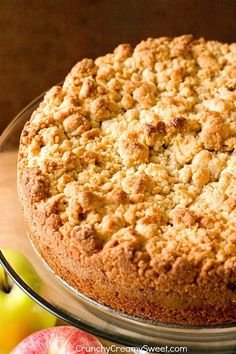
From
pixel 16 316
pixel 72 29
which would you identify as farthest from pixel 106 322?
pixel 72 29

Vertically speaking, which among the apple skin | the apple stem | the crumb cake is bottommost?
the apple skin

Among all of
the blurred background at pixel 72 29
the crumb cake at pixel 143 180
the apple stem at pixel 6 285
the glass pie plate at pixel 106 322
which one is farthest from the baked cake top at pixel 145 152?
the blurred background at pixel 72 29

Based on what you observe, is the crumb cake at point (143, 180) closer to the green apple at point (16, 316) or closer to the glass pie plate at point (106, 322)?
the glass pie plate at point (106, 322)

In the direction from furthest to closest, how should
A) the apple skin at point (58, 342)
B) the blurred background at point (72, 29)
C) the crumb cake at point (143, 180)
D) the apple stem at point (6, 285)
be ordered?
the blurred background at point (72, 29), the apple stem at point (6, 285), the apple skin at point (58, 342), the crumb cake at point (143, 180)

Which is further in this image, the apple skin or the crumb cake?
the apple skin

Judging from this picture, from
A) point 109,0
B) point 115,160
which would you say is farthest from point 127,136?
point 109,0

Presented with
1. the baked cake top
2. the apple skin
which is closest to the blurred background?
the baked cake top

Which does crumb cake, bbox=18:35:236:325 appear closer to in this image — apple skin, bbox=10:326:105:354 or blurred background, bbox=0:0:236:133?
apple skin, bbox=10:326:105:354
